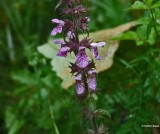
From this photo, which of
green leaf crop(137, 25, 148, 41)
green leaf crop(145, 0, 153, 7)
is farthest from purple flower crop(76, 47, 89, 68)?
green leaf crop(137, 25, 148, 41)

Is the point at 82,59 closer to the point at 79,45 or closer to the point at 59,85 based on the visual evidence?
the point at 79,45

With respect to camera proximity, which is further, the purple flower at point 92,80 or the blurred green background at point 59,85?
the blurred green background at point 59,85

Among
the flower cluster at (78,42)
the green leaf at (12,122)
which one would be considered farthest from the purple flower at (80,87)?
the green leaf at (12,122)

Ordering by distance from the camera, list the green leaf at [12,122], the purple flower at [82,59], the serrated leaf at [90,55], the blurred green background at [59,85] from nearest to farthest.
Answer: the purple flower at [82,59] → the blurred green background at [59,85] → the serrated leaf at [90,55] → the green leaf at [12,122]

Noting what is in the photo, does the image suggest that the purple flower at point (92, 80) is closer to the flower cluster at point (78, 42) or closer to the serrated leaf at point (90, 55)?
the flower cluster at point (78, 42)

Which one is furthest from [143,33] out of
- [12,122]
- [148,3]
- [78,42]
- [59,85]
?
[12,122]

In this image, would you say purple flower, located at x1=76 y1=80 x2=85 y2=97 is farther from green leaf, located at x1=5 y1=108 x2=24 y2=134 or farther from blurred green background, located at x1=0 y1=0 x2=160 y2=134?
green leaf, located at x1=5 y1=108 x2=24 y2=134

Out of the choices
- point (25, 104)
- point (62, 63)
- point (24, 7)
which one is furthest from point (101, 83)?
point (24, 7)
